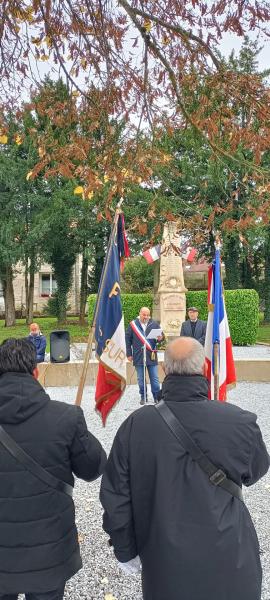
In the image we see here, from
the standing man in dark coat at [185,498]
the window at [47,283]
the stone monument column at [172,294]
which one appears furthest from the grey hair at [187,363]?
the window at [47,283]

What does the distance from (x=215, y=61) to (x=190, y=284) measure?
31.3m

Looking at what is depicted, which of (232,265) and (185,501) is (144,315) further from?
(232,265)

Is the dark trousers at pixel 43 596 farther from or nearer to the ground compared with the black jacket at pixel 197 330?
nearer to the ground

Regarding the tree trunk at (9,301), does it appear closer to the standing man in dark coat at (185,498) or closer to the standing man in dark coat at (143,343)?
the standing man in dark coat at (143,343)

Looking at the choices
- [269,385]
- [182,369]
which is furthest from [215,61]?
[269,385]

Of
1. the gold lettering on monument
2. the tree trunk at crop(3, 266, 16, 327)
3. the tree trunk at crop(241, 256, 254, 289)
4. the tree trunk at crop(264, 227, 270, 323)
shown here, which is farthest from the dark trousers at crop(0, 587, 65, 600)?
the tree trunk at crop(241, 256, 254, 289)

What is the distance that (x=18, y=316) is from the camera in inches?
1761

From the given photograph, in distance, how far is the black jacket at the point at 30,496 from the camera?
2326 mm

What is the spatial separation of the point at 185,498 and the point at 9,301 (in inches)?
1261

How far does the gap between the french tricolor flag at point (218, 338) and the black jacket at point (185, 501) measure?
2867 millimetres

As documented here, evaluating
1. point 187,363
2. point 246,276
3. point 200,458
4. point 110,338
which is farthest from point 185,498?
point 246,276

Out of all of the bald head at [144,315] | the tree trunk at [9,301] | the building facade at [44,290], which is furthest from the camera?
the building facade at [44,290]

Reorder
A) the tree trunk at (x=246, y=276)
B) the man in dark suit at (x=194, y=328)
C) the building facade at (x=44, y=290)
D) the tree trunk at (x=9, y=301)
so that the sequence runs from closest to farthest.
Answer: the man in dark suit at (x=194, y=328) → the tree trunk at (x=9, y=301) → the tree trunk at (x=246, y=276) → the building facade at (x=44, y=290)

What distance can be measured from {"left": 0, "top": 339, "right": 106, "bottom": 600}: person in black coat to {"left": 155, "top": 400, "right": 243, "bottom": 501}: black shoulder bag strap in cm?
57
